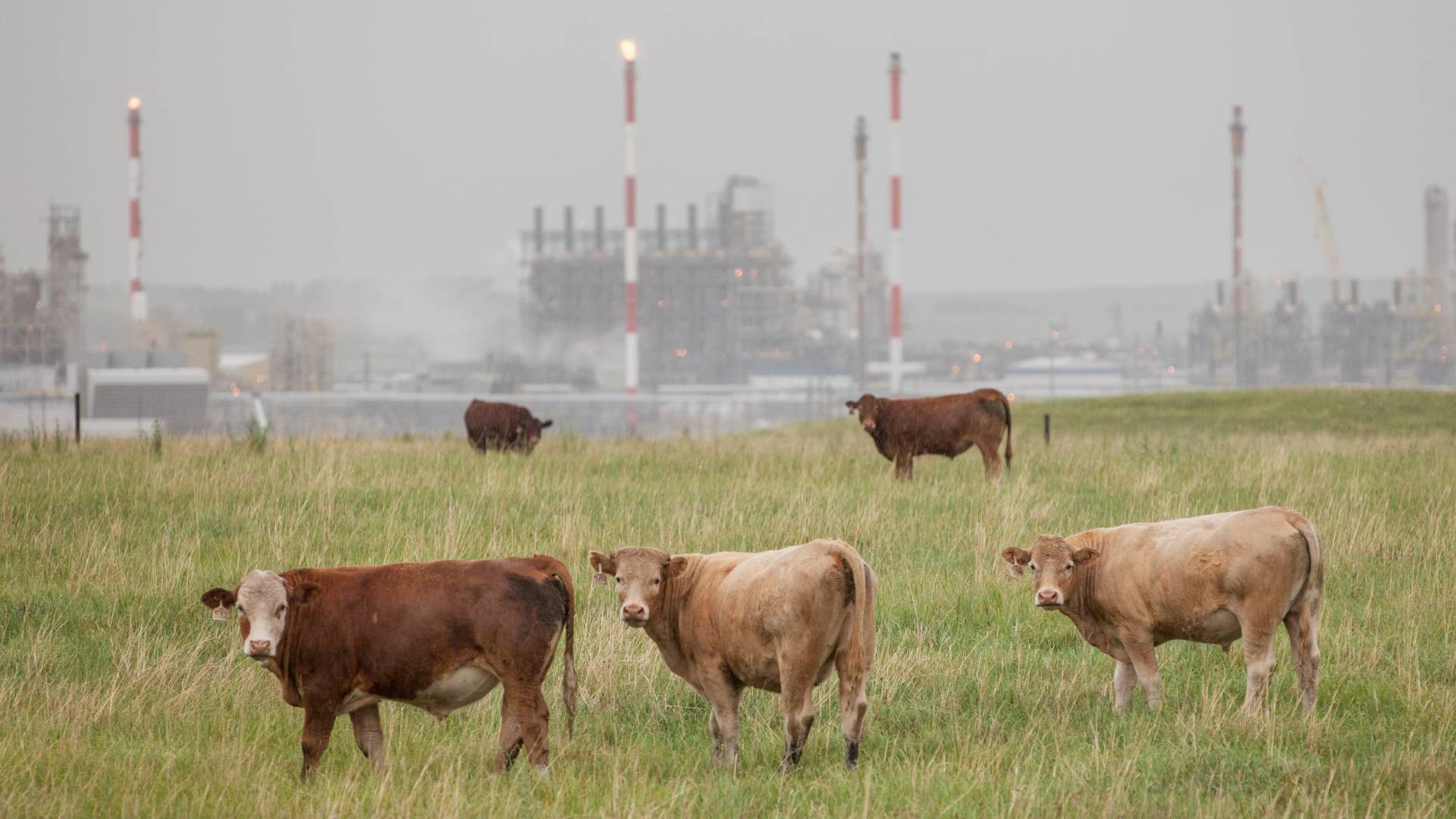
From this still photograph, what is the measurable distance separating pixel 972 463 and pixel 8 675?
13.0 meters

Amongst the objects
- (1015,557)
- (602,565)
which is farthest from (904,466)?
(602,565)

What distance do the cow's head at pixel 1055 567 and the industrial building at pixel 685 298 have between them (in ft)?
268

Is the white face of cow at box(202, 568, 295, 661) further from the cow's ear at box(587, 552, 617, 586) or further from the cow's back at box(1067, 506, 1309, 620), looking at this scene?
the cow's back at box(1067, 506, 1309, 620)

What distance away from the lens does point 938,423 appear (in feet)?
56.5

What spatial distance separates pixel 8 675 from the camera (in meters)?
7.60

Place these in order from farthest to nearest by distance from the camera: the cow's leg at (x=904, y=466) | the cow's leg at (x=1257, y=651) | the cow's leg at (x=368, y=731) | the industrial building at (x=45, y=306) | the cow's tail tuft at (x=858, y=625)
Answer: the industrial building at (x=45, y=306) < the cow's leg at (x=904, y=466) < the cow's leg at (x=1257, y=651) < the cow's leg at (x=368, y=731) < the cow's tail tuft at (x=858, y=625)

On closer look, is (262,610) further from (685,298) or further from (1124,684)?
(685,298)

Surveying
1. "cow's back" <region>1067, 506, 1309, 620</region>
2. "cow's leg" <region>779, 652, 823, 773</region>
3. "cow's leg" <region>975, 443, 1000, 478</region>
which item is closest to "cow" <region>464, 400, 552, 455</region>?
"cow's leg" <region>975, 443, 1000, 478</region>

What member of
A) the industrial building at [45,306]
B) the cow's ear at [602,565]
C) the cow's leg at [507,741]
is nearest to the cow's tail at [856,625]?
the cow's ear at [602,565]

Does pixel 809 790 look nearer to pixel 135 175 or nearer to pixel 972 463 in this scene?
pixel 972 463

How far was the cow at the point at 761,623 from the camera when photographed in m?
5.82

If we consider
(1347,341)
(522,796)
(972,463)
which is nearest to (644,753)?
(522,796)

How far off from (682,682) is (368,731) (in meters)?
2.00

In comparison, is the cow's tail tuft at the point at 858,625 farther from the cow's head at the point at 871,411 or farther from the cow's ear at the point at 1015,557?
the cow's head at the point at 871,411
